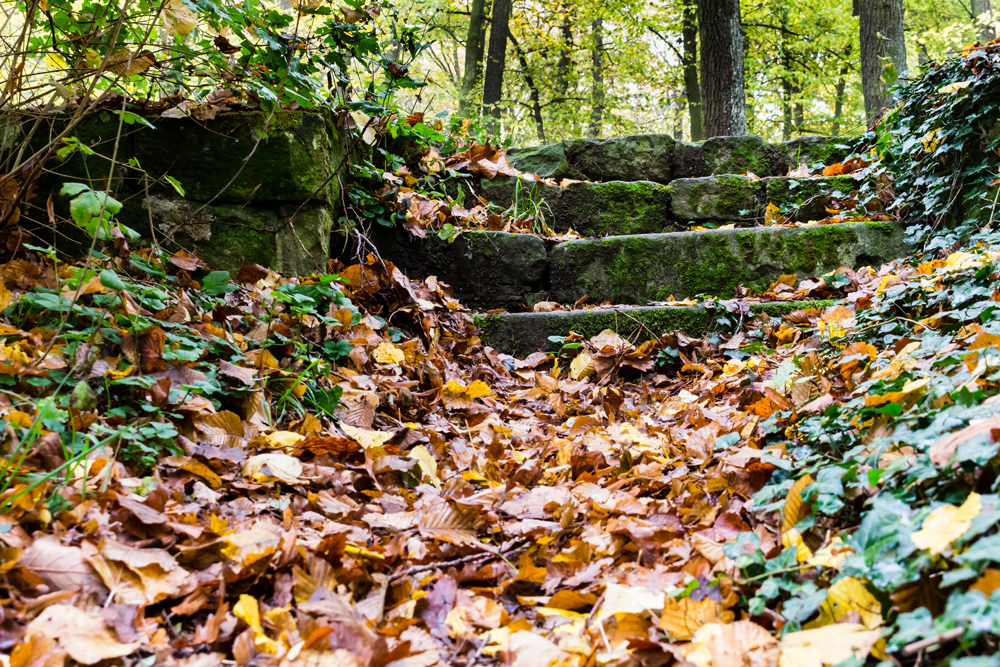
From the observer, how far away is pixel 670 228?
4.34 meters

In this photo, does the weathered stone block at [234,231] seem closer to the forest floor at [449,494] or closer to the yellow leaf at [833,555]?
the forest floor at [449,494]

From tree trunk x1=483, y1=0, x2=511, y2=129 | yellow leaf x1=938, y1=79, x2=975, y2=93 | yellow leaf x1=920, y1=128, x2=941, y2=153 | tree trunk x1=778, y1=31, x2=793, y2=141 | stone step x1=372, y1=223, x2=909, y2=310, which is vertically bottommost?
stone step x1=372, y1=223, x2=909, y2=310

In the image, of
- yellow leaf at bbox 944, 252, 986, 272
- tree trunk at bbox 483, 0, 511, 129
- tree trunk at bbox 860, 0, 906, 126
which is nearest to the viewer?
yellow leaf at bbox 944, 252, 986, 272

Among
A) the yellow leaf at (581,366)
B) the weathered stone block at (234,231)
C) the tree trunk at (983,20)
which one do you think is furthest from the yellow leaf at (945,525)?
the tree trunk at (983,20)

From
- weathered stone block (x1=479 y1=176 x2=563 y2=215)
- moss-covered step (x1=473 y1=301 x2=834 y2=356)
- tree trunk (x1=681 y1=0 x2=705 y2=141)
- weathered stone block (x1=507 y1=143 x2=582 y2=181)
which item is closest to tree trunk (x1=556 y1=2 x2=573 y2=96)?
tree trunk (x1=681 y1=0 x2=705 y2=141)

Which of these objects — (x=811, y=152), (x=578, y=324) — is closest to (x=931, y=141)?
(x=811, y=152)

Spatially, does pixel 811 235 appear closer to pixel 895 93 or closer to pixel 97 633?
pixel 895 93

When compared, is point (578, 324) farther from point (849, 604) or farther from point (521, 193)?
point (849, 604)

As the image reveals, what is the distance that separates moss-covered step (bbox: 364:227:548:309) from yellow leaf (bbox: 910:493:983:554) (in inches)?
113

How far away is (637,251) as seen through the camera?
374cm

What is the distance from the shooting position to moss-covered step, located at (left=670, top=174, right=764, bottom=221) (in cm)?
433

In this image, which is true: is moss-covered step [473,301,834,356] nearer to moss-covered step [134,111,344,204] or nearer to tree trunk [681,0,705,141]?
moss-covered step [134,111,344,204]

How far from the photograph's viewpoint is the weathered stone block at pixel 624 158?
16.0ft

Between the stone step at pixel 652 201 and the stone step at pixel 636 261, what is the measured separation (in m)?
0.59
